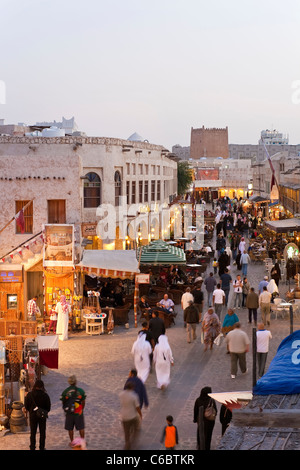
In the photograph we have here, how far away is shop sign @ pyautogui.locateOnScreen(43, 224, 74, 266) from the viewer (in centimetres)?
2119

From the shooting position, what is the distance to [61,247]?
21266 mm

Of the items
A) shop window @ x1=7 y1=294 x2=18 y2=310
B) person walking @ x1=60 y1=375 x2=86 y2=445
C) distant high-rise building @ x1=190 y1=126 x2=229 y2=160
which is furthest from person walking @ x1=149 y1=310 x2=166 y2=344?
distant high-rise building @ x1=190 y1=126 x2=229 y2=160

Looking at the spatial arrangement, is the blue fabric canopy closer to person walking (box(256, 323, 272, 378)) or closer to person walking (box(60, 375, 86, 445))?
person walking (box(60, 375, 86, 445))

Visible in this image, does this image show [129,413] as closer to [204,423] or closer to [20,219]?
[204,423]

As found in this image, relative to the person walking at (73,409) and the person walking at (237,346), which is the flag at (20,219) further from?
the person walking at (73,409)

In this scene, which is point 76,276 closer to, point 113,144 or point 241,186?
point 113,144

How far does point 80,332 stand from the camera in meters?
21.0

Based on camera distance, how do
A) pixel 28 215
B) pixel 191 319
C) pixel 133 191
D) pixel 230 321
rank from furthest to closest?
pixel 133 191 < pixel 28 215 < pixel 191 319 < pixel 230 321

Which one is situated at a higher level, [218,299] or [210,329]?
[218,299]

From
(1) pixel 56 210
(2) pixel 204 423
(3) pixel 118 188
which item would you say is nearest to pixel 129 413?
(2) pixel 204 423

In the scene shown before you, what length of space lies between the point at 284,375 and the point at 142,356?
5926 millimetres

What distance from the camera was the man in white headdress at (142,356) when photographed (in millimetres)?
15039
